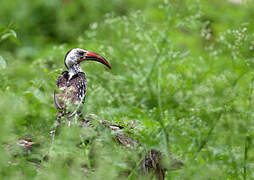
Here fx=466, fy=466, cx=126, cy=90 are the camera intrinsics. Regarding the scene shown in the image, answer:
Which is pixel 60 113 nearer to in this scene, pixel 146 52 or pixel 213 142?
pixel 213 142

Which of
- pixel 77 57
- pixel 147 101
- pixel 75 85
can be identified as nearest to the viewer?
pixel 75 85

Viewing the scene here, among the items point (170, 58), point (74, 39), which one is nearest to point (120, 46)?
point (170, 58)

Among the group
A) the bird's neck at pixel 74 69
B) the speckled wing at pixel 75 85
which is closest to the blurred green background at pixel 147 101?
the speckled wing at pixel 75 85

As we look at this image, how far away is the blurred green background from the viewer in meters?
3.32

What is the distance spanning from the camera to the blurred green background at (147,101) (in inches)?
131

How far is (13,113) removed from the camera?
3512 mm

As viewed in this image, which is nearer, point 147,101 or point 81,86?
point 81,86

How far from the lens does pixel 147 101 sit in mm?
6543

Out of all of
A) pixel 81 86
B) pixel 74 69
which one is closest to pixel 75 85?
pixel 81 86

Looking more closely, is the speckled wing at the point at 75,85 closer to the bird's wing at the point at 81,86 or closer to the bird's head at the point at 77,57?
the bird's wing at the point at 81,86

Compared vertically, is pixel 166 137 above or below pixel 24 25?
below

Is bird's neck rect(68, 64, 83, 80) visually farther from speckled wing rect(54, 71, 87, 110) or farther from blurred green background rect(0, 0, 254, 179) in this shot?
blurred green background rect(0, 0, 254, 179)

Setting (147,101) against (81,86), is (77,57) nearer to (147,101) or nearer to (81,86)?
(81,86)

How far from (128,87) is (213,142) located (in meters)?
1.70
